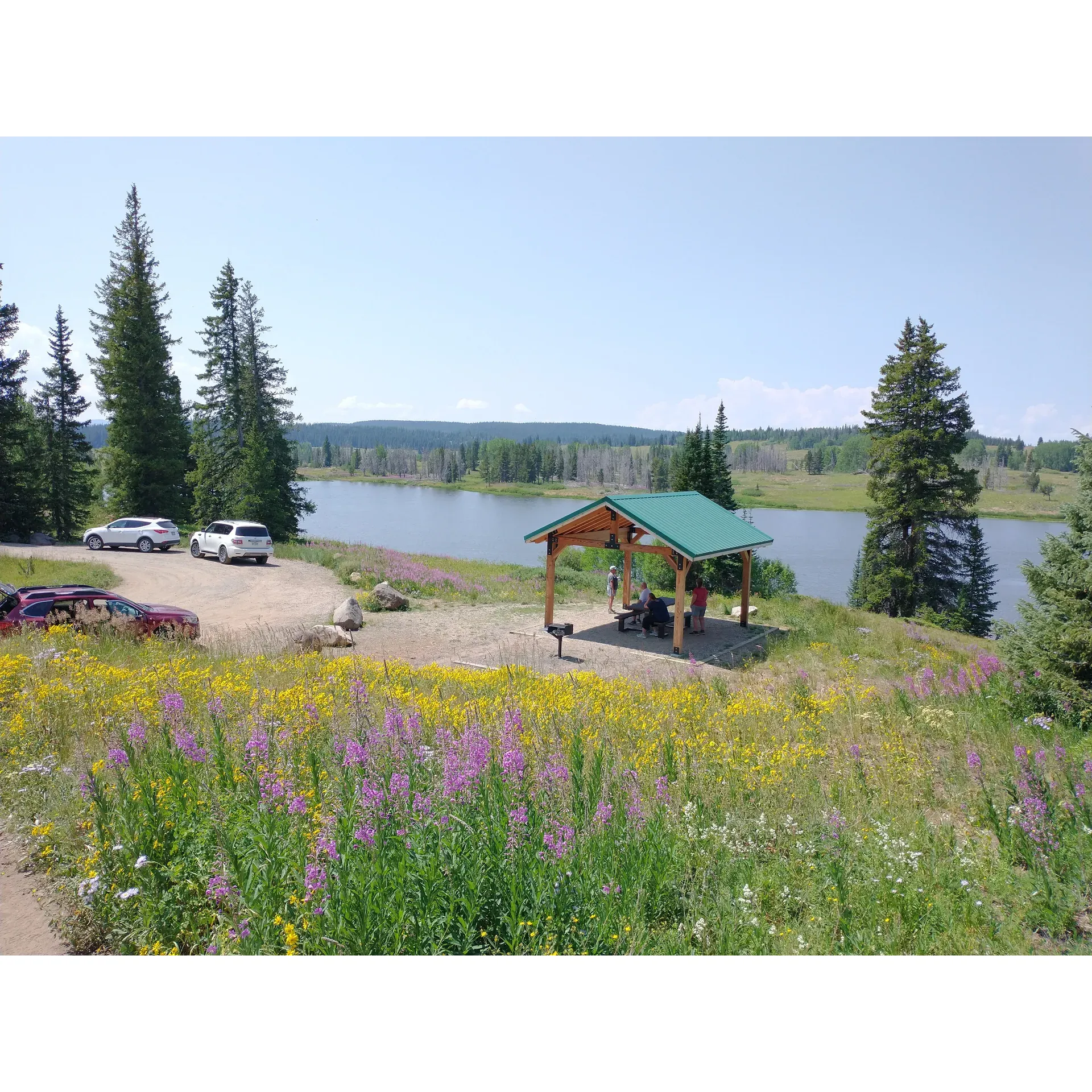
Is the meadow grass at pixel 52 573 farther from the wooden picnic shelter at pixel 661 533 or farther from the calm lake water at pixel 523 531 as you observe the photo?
the calm lake water at pixel 523 531

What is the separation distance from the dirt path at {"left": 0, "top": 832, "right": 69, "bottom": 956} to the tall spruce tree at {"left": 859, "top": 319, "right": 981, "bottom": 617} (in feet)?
101

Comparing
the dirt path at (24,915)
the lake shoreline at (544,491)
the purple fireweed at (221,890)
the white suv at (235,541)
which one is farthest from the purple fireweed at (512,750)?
the lake shoreline at (544,491)

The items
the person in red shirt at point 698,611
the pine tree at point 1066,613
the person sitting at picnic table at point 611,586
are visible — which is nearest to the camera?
the pine tree at point 1066,613

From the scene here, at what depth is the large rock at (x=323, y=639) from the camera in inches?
543

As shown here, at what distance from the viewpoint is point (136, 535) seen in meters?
29.6

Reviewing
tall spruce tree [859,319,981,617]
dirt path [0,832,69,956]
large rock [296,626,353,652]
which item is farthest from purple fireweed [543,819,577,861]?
tall spruce tree [859,319,981,617]

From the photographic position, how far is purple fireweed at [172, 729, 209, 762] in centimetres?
480

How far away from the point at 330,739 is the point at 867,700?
24.4 ft

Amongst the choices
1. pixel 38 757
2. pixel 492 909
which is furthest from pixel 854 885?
pixel 38 757

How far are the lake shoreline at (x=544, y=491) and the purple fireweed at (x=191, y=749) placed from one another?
239ft

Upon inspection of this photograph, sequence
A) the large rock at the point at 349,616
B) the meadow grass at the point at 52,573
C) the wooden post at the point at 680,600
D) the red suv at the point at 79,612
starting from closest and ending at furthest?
the red suv at the point at 79,612 → the wooden post at the point at 680,600 → the large rock at the point at 349,616 → the meadow grass at the point at 52,573

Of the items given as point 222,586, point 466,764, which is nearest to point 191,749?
point 466,764

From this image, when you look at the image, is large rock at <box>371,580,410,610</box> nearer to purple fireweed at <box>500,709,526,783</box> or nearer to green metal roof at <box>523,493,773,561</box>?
green metal roof at <box>523,493,773,561</box>

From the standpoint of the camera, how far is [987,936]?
3.96 meters
